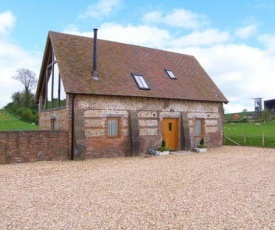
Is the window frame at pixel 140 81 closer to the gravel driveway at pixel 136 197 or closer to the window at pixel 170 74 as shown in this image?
the window at pixel 170 74

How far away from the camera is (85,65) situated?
18344 millimetres

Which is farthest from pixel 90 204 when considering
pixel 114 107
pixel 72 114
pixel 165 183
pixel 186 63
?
pixel 186 63

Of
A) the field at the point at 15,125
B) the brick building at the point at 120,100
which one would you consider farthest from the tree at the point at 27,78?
the brick building at the point at 120,100

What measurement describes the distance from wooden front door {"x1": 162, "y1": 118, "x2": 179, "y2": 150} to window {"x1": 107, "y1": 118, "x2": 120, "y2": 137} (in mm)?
3365

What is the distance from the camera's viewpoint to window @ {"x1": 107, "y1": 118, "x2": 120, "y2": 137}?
17.5 meters

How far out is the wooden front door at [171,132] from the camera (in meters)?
19.8

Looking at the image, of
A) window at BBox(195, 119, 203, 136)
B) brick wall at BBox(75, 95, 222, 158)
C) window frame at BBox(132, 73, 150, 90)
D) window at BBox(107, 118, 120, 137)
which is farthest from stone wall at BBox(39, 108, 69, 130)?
window at BBox(195, 119, 203, 136)

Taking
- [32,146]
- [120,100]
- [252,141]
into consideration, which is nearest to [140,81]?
[120,100]

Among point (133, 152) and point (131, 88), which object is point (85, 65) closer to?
point (131, 88)

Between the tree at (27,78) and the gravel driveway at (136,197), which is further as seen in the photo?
the tree at (27,78)

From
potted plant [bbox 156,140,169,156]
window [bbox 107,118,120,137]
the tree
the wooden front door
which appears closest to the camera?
window [bbox 107,118,120,137]

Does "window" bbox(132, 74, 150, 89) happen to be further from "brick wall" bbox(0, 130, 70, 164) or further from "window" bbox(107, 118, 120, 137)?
"brick wall" bbox(0, 130, 70, 164)

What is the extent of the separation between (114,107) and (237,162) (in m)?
7.22

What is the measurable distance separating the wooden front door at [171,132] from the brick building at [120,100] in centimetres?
6
